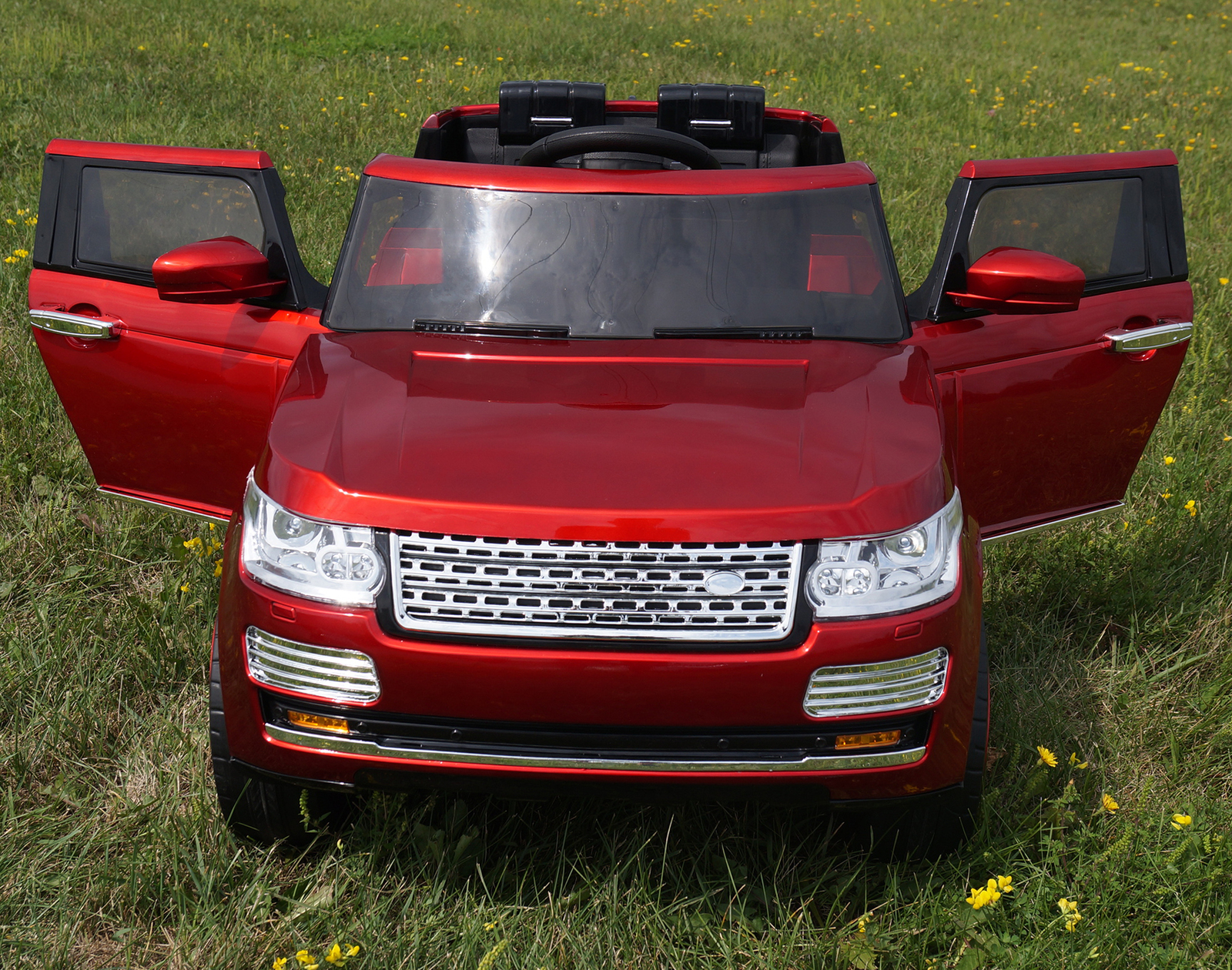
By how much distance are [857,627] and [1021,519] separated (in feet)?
5.14

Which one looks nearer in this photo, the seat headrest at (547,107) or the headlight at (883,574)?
the headlight at (883,574)

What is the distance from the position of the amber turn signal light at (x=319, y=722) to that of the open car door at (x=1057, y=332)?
1.86m

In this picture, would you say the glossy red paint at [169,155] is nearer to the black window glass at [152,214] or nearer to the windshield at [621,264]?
the black window glass at [152,214]

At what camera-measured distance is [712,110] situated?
15.5ft

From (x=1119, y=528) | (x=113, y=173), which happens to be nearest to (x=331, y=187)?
(x=113, y=173)

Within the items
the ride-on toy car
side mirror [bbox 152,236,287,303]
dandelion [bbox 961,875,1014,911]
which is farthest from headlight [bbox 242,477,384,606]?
dandelion [bbox 961,875,1014,911]

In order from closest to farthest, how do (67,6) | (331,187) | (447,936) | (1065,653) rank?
(447,936) → (1065,653) → (331,187) → (67,6)

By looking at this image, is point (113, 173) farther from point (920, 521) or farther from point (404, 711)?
point (920, 521)

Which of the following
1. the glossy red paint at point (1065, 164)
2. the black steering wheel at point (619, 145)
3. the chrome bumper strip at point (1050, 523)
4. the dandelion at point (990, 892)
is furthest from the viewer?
the black steering wheel at point (619, 145)

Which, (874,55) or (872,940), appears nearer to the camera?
(872,940)

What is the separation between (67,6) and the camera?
11695 mm

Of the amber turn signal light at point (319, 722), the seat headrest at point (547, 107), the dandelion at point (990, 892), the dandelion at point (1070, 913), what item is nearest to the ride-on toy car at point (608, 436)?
the amber turn signal light at point (319, 722)

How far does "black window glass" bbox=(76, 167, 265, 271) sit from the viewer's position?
10.6 feet

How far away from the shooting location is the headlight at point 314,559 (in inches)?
83.1
